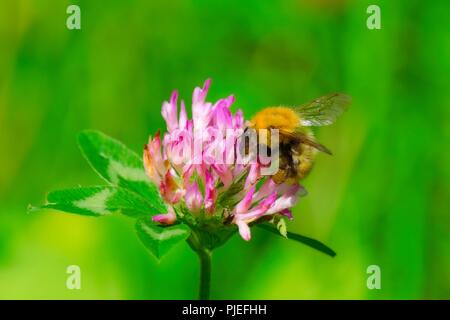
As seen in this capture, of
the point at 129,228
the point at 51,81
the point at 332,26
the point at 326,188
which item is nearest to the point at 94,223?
the point at 129,228

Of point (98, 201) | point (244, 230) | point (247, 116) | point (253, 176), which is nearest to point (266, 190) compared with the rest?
point (253, 176)

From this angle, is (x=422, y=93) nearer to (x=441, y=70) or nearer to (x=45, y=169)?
(x=441, y=70)

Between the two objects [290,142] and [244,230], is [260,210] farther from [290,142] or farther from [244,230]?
[290,142]

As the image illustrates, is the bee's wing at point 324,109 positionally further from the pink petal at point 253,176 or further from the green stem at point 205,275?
the green stem at point 205,275

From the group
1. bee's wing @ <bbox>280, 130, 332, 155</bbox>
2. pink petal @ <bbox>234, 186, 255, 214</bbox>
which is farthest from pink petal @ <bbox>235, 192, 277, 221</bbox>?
bee's wing @ <bbox>280, 130, 332, 155</bbox>

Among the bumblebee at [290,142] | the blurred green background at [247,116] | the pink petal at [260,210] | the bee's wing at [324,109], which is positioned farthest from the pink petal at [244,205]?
the blurred green background at [247,116]

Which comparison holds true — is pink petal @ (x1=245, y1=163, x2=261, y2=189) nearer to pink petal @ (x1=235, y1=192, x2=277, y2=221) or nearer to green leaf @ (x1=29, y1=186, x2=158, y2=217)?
pink petal @ (x1=235, y1=192, x2=277, y2=221)
